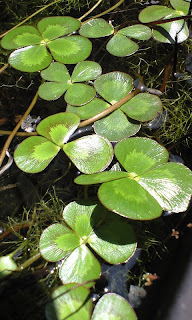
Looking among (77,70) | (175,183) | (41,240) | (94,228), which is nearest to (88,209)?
(94,228)

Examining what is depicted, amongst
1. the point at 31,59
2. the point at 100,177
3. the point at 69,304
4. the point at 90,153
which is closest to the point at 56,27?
the point at 31,59

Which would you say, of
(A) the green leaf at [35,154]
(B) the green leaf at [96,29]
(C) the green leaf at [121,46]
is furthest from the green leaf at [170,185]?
(B) the green leaf at [96,29]

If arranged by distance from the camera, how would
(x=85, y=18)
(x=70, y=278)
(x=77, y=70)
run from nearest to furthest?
(x=70, y=278), (x=77, y=70), (x=85, y=18)

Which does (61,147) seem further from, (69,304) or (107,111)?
(69,304)

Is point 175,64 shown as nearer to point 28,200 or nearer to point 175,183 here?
point 175,183

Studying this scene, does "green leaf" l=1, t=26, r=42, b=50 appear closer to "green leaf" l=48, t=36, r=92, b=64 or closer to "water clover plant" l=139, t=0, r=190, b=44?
"green leaf" l=48, t=36, r=92, b=64

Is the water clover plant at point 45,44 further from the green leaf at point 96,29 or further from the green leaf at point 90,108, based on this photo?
the green leaf at point 90,108
